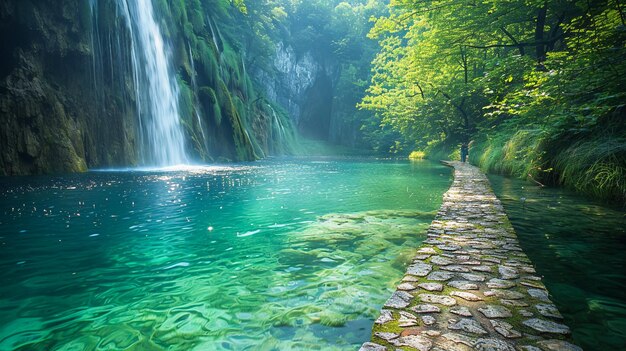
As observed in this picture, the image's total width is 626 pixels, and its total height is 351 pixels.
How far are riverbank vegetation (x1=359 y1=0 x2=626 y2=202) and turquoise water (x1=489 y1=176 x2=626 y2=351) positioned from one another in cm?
106

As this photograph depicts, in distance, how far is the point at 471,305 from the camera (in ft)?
8.34

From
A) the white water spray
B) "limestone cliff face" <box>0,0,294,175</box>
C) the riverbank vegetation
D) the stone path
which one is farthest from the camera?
the white water spray

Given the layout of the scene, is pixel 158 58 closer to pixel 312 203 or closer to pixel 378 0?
→ pixel 312 203

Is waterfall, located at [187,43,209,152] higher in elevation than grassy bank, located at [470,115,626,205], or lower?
higher

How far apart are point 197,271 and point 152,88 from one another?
18.4m

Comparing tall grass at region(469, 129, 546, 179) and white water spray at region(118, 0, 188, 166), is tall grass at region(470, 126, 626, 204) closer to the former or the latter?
tall grass at region(469, 129, 546, 179)

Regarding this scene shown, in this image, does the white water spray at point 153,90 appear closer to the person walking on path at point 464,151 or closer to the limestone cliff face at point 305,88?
the person walking on path at point 464,151

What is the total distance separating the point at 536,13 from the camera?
42.9ft

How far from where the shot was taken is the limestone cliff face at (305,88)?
53719mm

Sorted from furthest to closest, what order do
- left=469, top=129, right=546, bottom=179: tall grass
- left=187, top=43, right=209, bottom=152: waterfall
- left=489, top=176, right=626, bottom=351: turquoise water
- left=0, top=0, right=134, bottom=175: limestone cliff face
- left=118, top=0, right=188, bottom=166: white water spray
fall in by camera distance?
1. left=187, top=43, right=209, bottom=152: waterfall
2. left=118, top=0, right=188, bottom=166: white water spray
3. left=0, top=0, right=134, bottom=175: limestone cliff face
4. left=469, top=129, right=546, bottom=179: tall grass
5. left=489, top=176, right=626, bottom=351: turquoise water

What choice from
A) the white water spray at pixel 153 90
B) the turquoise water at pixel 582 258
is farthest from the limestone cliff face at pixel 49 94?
the turquoise water at pixel 582 258

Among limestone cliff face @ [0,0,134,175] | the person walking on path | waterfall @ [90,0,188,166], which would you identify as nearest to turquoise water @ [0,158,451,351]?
limestone cliff face @ [0,0,134,175]

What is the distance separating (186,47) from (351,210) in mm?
21453

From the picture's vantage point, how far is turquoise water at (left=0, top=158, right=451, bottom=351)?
103 inches
